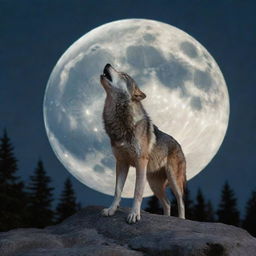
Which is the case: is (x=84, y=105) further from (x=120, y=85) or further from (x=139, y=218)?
(x=139, y=218)

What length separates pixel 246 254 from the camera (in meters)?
7.78

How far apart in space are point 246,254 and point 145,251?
71.5 inches

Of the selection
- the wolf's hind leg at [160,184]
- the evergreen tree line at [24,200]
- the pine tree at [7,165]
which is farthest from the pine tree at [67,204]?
the wolf's hind leg at [160,184]

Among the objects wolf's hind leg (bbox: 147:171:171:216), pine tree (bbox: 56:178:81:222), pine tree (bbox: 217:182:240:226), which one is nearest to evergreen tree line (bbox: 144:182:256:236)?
pine tree (bbox: 217:182:240:226)

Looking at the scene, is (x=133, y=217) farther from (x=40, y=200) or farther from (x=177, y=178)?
(x=40, y=200)

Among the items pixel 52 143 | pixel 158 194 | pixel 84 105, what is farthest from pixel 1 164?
pixel 158 194

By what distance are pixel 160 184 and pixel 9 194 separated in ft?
69.7

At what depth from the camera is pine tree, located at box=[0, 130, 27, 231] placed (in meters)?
28.3

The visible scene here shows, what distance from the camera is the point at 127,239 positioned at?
8.13m

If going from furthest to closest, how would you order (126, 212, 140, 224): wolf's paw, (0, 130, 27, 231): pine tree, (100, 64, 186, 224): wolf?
(0, 130, 27, 231): pine tree
(100, 64, 186, 224): wolf
(126, 212, 140, 224): wolf's paw

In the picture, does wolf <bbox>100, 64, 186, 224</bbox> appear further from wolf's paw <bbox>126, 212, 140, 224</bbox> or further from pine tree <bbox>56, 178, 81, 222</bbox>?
pine tree <bbox>56, 178, 81, 222</bbox>

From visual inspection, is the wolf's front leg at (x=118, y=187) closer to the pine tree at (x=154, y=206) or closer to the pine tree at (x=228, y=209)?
the pine tree at (x=154, y=206)

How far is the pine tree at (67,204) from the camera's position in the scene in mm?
37975

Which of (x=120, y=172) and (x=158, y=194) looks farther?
(x=158, y=194)
